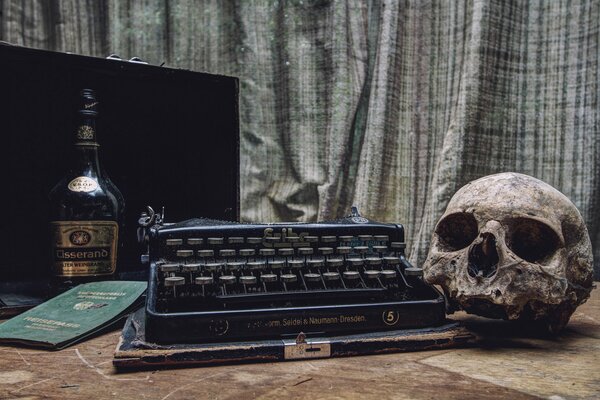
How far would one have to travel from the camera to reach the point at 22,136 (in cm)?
158

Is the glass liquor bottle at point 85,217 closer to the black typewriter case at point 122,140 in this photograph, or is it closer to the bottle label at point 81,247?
the bottle label at point 81,247

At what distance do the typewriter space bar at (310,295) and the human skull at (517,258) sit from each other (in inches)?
5.2

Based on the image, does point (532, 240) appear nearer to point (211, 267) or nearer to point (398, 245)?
point (398, 245)

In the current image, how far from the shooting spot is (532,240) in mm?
1111

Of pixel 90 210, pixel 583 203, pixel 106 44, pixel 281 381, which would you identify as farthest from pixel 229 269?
pixel 106 44

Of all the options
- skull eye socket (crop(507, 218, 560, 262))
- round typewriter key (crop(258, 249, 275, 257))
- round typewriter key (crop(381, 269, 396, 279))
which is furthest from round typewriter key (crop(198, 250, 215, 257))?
skull eye socket (crop(507, 218, 560, 262))

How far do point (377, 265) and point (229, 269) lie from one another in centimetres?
31

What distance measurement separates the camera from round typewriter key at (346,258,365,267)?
1169 millimetres

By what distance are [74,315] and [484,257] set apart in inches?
34.3

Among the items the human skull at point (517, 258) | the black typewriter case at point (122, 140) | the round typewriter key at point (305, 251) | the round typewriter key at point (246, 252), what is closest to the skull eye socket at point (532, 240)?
the human skull at point (517, 258)

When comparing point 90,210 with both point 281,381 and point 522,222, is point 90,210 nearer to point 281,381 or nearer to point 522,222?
point 281,381

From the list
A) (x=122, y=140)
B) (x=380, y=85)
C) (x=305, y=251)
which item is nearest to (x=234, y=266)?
(x=305, y=251)

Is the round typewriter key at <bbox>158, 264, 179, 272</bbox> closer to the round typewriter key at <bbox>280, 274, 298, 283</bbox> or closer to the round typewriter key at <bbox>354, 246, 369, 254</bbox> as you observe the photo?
the round typewriter key at <bbox>280, 274, 298, 283</bbox>

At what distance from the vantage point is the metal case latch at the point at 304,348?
3.28ft
